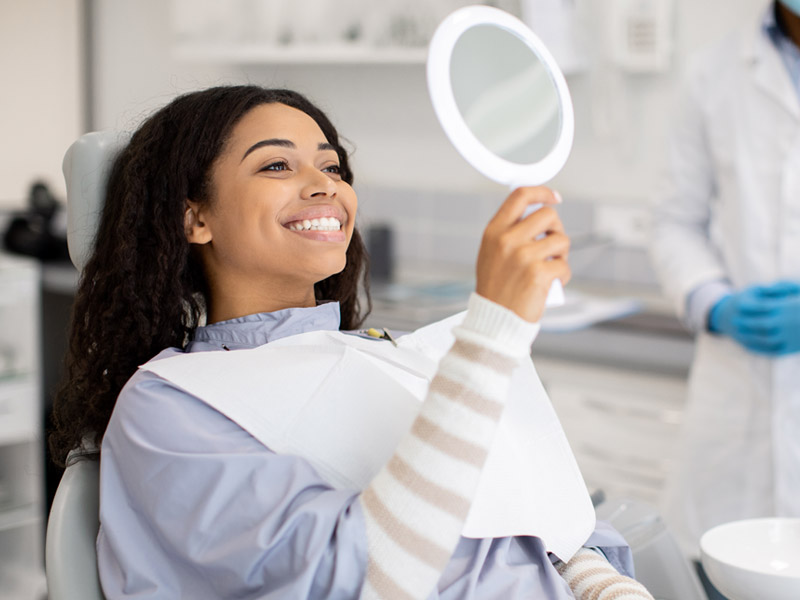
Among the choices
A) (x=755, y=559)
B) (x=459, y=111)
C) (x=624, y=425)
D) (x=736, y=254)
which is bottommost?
(x=624, y=425)

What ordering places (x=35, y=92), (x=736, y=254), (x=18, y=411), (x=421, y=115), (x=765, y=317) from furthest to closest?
1. (x=35, y=92)
2. (x=421, y=115)
3. (x=18, y=411)
4. (x=736, y=254)
5. (x=765, y=317)

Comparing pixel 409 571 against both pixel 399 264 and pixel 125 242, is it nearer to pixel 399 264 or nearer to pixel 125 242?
pixel 125 242

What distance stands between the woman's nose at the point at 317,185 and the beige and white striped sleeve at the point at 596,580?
524 millimetres

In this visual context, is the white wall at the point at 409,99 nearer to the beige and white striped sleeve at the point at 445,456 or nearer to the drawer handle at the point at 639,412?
the drawer handle at the point at 639,412

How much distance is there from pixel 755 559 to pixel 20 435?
2.20m

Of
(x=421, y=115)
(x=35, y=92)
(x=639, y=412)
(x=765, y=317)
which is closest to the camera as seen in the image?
(x=765, y=317)

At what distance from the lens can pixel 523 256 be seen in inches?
33.0

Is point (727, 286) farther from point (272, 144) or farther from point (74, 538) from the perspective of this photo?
point (74, 538)

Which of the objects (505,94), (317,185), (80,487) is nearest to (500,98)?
(505,94)

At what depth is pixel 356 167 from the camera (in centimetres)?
319

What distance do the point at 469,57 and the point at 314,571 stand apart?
511 mm

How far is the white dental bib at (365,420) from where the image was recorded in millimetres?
975

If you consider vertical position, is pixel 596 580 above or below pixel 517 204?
below

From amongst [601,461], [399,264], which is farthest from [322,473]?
[399,264]
